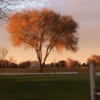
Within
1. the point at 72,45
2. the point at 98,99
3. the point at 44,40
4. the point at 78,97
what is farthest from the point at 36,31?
the point at 98,99

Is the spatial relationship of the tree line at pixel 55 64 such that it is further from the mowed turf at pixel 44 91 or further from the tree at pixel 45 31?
the mowed turf at pixel 44 91

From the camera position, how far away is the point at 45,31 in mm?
92000

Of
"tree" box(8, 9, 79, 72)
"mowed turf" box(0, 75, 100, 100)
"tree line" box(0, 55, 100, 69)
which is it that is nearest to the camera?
"mowed turf" box(0, 75, 100, 100)

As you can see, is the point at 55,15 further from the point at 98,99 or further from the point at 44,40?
the point at 98,99

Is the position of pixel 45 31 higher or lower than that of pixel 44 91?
higher

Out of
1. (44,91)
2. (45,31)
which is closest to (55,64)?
(45,31)

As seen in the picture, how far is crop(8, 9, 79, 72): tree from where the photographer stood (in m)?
89.9

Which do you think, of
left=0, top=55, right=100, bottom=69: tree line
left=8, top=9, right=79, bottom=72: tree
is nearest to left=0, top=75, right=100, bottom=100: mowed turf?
left=8, top=9, right=79, bottom=72: tree

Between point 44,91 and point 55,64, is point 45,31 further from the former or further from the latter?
point 44,91

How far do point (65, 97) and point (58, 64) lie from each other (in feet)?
340

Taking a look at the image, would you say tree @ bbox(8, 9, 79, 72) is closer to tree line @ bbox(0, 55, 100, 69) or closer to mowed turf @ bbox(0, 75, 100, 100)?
tree line @ bbox(0, 55, 100, 69)

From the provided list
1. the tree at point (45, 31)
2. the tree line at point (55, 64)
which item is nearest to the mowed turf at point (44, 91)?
the tree at point (45, 31)

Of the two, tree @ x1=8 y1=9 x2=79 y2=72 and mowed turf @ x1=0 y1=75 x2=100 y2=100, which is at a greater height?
tree @ x1=8 y1=9 x2=79 y2=72

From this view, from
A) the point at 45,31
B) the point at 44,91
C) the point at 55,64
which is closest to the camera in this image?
the point at 44,91
